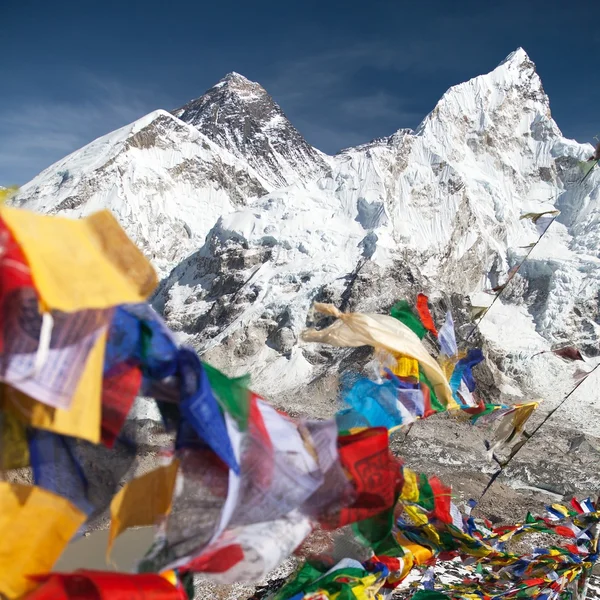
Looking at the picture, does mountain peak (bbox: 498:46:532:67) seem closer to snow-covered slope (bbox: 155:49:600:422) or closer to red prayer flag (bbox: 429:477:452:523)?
snow-covered slope (bbox: 155:49:600:422)

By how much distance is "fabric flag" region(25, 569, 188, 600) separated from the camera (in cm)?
171

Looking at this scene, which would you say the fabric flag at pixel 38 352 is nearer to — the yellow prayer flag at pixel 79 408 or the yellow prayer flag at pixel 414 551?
the yellow prayer flag at pixel 79 408

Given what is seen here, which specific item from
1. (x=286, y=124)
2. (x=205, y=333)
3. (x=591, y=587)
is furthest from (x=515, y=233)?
(x=286, y=124)

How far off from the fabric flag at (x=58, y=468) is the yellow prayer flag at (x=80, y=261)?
67 cm

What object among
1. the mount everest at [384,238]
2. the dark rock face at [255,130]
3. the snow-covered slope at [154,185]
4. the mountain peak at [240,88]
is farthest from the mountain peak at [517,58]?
the mountain peak at [240,88]

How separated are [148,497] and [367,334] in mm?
1356

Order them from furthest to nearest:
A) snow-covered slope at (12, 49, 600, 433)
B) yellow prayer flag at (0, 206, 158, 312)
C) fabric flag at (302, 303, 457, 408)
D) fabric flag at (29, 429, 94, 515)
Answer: snow-covered slope at (12, 49, 600, 433) < fabric flag at (302, 303, 457, 408) < fabric flag at (29, 429, 94, 515) < yellow prayer flag at (0, 206, 158, 312)

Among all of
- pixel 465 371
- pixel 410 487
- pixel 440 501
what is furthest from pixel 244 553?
pixel 465 371

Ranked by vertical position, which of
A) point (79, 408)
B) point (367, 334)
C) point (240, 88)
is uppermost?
point (240, 88)

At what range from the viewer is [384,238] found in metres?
38.6

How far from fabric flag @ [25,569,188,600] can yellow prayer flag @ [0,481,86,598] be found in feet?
0.19

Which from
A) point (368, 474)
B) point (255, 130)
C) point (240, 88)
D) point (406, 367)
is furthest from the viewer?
point (240, 88)

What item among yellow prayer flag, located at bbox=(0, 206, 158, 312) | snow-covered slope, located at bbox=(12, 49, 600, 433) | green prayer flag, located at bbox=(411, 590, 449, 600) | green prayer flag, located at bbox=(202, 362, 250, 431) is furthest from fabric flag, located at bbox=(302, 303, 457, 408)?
snow-covered slope, located at bbox=(12, 49, 600, 433)

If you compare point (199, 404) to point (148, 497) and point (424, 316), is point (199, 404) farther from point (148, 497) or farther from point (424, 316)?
point (424, 316)
